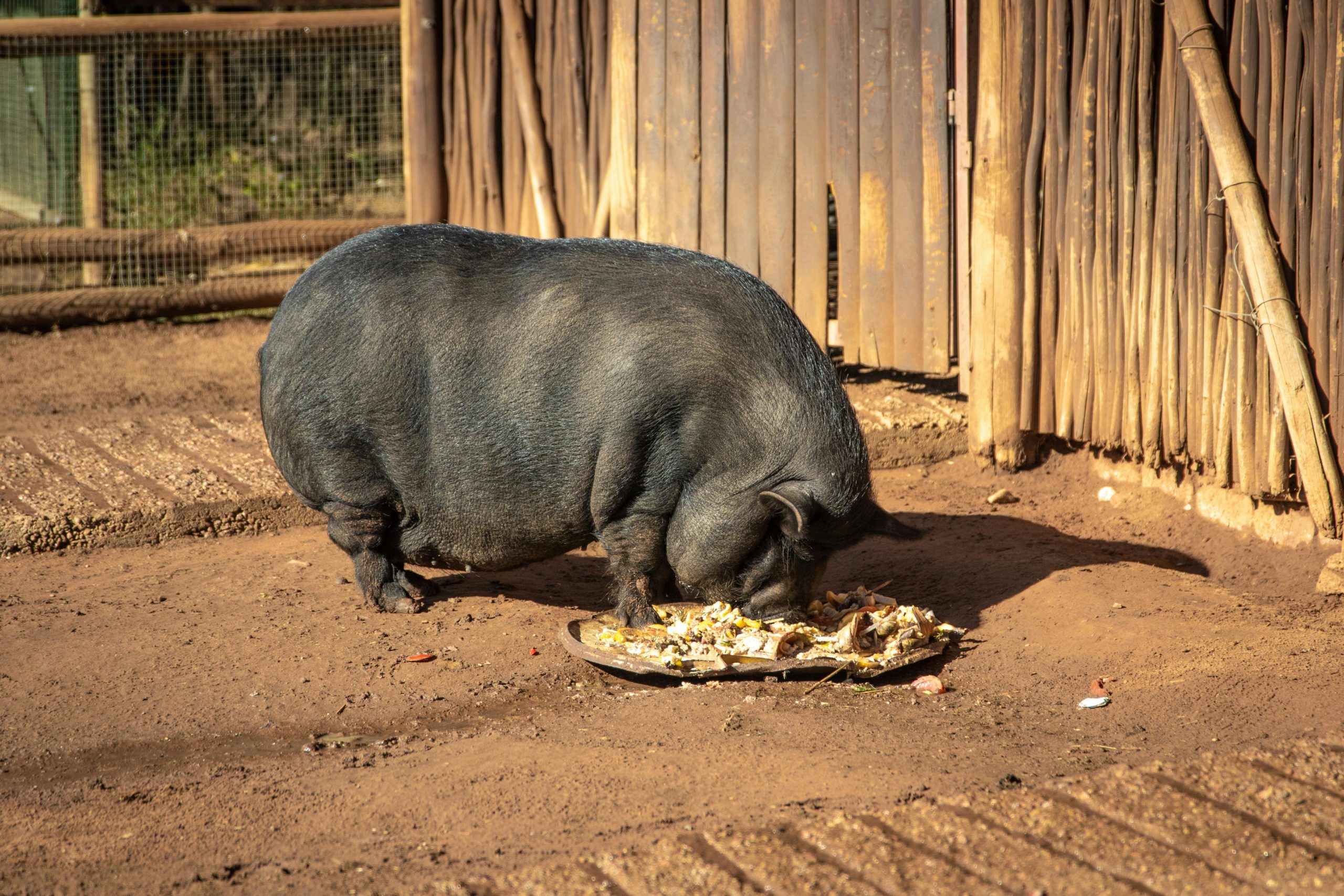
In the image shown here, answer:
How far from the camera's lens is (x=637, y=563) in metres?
4.36

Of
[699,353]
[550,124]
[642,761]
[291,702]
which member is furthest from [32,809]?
[550,124]

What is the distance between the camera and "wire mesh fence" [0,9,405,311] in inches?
364

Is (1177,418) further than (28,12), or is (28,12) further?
(28,12)

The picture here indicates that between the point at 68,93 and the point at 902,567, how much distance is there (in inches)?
369

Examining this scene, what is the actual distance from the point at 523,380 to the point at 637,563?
744mm

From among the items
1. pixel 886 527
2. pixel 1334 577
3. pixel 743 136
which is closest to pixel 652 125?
pixel 743 136

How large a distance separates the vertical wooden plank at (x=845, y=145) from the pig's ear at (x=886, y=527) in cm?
242

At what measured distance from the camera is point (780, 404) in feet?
13.5

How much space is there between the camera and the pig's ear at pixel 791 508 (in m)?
3.98

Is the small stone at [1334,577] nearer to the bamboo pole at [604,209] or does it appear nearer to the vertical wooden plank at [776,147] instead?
the vertical wooden plank at [776,147]

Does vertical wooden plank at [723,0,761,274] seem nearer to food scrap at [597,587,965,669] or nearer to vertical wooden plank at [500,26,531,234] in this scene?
vertical wooden plank at [500,26,531,234]

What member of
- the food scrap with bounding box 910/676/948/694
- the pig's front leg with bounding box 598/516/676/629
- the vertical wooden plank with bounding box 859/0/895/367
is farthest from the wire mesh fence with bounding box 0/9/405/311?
the food scrap with bounding box 910/676/948/694

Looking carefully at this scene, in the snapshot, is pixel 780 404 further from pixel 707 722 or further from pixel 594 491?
pixel 707 722

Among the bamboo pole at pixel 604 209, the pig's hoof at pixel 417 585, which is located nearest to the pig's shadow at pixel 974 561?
the pig's hoof at pixel 417 585
